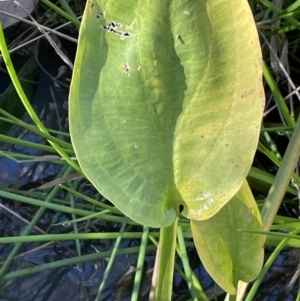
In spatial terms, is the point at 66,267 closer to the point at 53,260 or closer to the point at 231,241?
the point at 53,260

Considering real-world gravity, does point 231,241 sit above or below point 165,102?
below

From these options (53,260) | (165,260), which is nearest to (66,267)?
(53,260)

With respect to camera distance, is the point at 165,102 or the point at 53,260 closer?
the point at 165,102

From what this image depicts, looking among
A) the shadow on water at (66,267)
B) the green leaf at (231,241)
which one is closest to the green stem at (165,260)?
the green leaf at (231,241)

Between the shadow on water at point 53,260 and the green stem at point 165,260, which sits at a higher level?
the green stem at point 165,260

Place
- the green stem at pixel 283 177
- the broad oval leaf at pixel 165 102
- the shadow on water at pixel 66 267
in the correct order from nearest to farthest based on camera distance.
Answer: the broad oval leaf at pixel 165 102
the green stem at pixel 283 177
the shadow on water at pixel 66 267

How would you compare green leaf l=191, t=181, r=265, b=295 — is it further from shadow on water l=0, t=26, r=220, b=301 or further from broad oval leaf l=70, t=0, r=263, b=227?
shadow on water l=0, t=26, r=220, b=301

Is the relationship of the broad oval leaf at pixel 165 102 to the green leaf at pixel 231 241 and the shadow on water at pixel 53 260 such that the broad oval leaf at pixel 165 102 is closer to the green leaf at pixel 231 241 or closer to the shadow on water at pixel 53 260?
the green leaf at pixel 231 241
